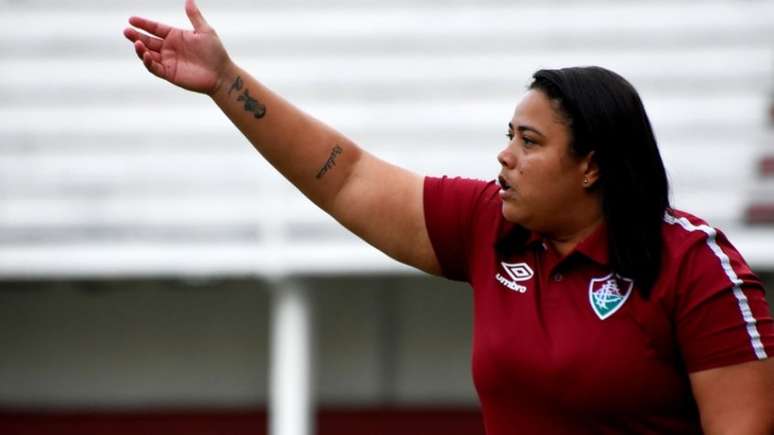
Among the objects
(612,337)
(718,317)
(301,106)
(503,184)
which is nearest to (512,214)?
(503,184)

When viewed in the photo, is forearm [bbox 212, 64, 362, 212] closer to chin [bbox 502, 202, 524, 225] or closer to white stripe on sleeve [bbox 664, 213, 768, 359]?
chin [bbox 502, 202, 524, 225]

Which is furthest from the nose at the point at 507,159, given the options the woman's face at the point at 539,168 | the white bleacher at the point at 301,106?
the white bleacher at the point at 301,106

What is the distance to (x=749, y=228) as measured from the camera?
22.2 feet

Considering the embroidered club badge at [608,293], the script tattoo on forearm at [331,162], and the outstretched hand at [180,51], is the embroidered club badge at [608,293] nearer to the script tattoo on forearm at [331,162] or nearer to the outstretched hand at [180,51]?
the script tattoo on forearm at [331,162]

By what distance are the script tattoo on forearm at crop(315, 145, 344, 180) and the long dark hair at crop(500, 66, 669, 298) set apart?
501mm

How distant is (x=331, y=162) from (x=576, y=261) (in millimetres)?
589

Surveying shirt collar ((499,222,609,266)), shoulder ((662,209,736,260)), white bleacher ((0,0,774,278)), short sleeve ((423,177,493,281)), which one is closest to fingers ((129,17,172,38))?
short sleeve ((423,177,493,281))

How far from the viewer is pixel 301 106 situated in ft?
23.0

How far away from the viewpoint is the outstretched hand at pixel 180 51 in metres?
3.07

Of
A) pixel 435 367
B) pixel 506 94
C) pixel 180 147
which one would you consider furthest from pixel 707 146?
pixel 180 147

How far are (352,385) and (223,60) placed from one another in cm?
475

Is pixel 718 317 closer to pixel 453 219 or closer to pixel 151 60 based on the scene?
pixel 453 219

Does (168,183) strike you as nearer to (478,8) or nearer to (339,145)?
(478,8)

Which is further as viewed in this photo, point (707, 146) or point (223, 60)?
point (707, 146)
